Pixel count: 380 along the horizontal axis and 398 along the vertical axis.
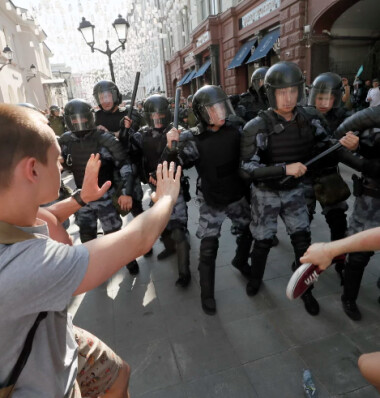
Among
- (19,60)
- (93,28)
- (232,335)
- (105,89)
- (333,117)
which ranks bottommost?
(232,335)

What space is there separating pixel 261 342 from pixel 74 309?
186 centimetres

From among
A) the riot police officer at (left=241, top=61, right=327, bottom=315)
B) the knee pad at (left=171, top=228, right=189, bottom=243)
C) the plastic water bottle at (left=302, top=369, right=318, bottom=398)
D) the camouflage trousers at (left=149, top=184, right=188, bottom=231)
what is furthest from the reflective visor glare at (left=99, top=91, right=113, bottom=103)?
the plastic water bottle at (left=302, top=369, right=318, bottom=398)

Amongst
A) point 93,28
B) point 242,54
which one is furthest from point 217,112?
point 242,54

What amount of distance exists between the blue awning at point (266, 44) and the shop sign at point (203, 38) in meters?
4.98

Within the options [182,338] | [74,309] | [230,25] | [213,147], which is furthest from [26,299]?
[230,25]

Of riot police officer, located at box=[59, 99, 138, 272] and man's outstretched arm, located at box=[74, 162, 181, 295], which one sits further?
riot police officer, located at box=[59, 99, 138, 272]

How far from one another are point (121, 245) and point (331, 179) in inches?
106

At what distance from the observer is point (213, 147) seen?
2.84 metres

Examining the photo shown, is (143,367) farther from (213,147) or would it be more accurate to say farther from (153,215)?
(213,147)

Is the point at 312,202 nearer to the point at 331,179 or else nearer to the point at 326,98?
the point at 331,179

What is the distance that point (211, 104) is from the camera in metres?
2.77

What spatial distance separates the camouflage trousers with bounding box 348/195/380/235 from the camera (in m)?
2.53

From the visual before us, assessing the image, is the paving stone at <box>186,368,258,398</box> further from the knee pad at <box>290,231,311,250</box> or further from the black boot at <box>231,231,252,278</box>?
the black boot at <box>231,231,252,278</box>

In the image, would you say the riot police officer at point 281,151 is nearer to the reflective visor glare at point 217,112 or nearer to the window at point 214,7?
the reflective visor glare at point 217,112
